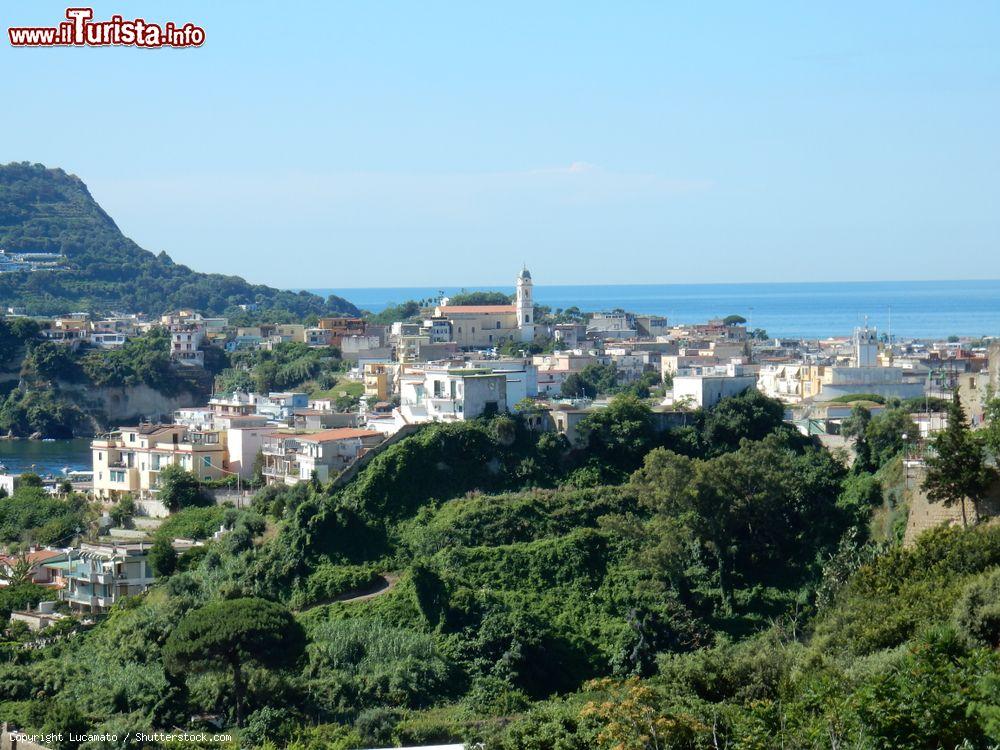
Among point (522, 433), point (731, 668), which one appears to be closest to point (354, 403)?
point (522, 433)

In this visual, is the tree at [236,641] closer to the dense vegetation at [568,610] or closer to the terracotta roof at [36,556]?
the dense vegetation at [568,610]

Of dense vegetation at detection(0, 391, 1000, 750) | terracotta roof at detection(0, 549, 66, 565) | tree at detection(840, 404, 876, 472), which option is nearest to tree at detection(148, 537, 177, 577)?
dense vegetation at detection(0, 391, 1000, 750)

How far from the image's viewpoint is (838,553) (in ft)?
88.1

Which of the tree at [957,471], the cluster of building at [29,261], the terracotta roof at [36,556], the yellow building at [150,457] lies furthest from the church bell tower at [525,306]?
the cluster of building at [29,261]

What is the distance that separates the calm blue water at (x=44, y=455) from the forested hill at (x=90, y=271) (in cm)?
4181

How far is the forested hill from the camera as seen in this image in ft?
363

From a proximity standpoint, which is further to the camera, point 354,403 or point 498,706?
point 354,403

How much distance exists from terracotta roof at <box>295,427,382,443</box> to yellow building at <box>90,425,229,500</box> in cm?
218

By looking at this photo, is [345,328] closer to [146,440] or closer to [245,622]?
[146,440]

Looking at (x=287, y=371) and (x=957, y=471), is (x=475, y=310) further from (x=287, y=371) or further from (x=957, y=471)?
(x=957, y=471)

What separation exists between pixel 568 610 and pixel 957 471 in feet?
19.7

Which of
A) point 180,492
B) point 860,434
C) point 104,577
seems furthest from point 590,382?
point 104,577

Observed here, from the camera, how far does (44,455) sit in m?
58.3

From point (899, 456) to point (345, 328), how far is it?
1677 inches
